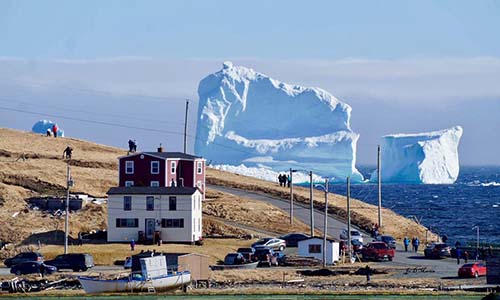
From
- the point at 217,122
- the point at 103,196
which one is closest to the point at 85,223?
the point at 103,196

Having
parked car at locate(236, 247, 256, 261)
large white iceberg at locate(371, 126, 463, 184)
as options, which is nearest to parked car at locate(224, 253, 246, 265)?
parked car at locate(236, 247, 256, 261)

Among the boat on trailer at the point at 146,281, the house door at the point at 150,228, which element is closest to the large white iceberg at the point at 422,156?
the house door at the point at 150,228

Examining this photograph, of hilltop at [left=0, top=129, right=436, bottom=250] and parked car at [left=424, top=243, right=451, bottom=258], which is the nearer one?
parked car at [left=424, top=243, right=451, bottom=258]

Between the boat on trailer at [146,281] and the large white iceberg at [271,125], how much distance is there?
10916cm

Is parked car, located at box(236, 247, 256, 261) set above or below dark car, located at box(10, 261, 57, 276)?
above

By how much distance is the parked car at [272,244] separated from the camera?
237 ft

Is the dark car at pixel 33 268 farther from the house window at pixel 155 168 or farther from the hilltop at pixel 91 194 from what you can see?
the house window at pixel 155 168

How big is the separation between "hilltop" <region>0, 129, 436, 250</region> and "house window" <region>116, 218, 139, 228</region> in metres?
4.03

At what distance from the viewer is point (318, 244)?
67.6 metres

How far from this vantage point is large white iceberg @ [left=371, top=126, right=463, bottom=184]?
531 feet

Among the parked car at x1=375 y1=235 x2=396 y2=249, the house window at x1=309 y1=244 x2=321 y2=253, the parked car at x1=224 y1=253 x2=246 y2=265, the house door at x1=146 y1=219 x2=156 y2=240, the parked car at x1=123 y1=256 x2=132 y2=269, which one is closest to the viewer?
the parked car at x1=123 y1=256 x2=132 y2=269

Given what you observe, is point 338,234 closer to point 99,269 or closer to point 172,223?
point 172,223

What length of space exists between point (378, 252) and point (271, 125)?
330 ft

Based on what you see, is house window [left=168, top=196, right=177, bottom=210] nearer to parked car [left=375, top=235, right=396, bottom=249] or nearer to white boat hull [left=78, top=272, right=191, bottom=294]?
parked car [left=375, top=235, right=396, bottom=249]
